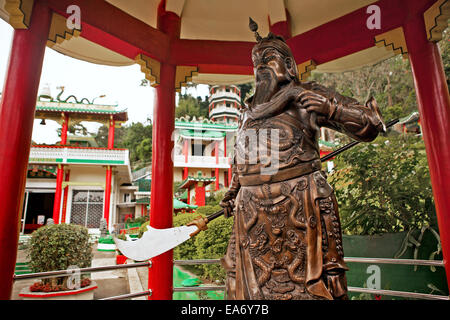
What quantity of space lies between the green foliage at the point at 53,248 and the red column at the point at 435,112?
464 centimetres

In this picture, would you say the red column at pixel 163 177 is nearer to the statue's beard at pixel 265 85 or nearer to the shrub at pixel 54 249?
the statue's beard at pixel 265 85

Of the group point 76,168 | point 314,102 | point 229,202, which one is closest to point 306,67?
point 314,102

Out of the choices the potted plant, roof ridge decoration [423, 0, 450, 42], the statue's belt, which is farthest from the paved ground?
roof ridge decoration [423, 0, 450, 42]

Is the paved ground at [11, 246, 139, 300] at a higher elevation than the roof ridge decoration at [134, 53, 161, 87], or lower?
lower

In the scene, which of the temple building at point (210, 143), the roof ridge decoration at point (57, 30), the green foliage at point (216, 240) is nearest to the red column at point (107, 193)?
the temple building at point (210, 143)

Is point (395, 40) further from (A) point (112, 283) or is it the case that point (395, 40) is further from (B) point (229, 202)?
(A) point (112, 283)

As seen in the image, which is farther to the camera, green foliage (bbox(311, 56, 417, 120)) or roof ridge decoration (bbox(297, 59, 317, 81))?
green foliage (bbox(311, 56, 417, 120))

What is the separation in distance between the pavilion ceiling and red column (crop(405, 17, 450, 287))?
0.16 m

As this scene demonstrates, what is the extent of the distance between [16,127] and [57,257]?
121 inches

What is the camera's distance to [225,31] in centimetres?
350

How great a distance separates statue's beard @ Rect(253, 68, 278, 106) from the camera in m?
1.50

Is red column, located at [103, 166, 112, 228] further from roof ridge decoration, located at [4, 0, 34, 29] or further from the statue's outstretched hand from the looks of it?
the statue's outstretched hand
